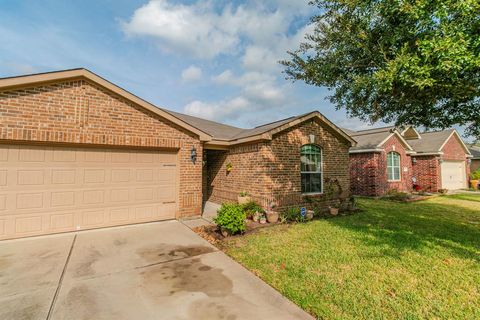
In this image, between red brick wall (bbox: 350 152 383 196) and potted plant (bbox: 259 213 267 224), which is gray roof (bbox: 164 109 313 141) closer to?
potted plant (bbox: 259 213 267 224)

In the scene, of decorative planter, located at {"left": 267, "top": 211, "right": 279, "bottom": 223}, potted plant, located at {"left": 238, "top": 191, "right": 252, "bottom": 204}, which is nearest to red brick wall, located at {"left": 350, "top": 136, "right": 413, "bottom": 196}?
decorative planter, located at {"left": 267, "top": 211, "right": 279, "bottom": 223}

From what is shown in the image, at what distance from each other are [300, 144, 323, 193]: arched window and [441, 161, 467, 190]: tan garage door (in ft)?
52.7

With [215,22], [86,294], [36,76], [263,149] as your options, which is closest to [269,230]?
[263,149]

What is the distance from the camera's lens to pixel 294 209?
833 centimetres

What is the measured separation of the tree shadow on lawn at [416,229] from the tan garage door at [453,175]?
1105 centimetres

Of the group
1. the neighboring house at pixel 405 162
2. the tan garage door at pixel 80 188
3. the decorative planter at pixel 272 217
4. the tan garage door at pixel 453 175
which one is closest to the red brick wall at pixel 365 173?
the neighboring house at pixel 405 162

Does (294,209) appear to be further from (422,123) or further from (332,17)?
(332,17)

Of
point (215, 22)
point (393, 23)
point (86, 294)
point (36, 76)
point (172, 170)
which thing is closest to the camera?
point (86, 294)

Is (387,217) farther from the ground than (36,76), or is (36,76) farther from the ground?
(36,76)

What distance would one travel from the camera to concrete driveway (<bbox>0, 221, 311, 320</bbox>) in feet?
9.86

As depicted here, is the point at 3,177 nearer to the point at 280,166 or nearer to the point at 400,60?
the point at 280,166

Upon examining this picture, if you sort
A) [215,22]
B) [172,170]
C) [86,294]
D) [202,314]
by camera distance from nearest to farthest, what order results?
[202,314], [86,294], [172,170], [215,22]

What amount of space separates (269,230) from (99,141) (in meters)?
5.75

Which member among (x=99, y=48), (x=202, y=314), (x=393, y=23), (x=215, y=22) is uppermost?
(x=215, y=22)
